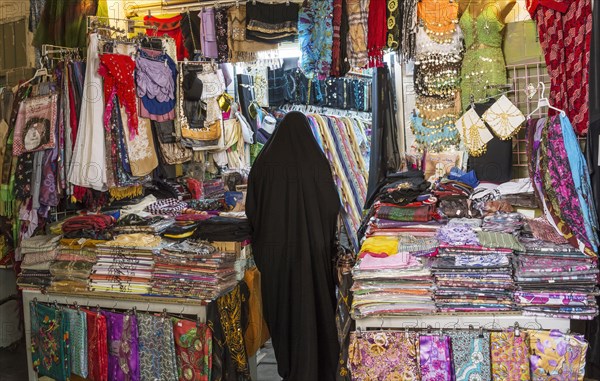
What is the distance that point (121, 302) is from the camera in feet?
11.2

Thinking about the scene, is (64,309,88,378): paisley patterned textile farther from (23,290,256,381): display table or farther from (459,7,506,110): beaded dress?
(459,7,506,110): beaded dress

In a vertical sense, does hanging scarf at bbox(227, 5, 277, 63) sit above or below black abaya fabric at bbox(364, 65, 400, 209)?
above

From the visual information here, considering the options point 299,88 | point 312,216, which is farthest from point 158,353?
point 299,88

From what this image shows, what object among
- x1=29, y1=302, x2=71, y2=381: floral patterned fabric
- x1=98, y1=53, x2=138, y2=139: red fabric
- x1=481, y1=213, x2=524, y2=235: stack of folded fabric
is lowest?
x1=29, y1=302, x2=71, y2=381: floral patterned fabric

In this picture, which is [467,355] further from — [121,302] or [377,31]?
[377,31]

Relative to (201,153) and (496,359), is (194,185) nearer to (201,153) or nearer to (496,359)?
(201,153)

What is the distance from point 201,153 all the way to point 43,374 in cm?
184

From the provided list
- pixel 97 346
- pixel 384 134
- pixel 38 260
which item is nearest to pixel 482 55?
pixel 384 134

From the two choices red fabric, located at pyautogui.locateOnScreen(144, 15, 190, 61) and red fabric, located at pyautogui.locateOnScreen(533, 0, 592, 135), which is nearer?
red fabric, located at pyautogui.locateOnScreen(533, 0, 592, 135)

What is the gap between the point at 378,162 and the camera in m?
4.41

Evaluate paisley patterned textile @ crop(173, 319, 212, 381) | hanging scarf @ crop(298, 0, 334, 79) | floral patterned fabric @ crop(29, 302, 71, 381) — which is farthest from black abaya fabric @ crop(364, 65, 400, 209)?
floral patterned fabric @ crop(29, 302, 71, 381)

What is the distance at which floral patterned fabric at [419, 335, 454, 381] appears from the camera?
2605 millimetres

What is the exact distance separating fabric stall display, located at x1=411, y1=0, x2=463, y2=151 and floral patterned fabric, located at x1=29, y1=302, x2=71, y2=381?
8.64 ft

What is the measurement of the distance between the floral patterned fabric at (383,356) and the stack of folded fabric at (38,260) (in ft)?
6.82
